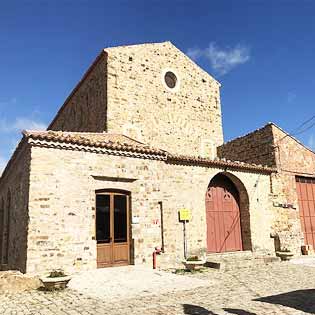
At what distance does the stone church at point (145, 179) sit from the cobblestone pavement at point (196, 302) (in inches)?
94.8

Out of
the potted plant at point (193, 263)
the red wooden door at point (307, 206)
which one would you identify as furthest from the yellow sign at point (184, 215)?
the red wooden door at point (307, 206)

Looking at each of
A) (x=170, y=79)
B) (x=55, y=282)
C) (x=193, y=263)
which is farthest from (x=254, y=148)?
(x=55, y=282)

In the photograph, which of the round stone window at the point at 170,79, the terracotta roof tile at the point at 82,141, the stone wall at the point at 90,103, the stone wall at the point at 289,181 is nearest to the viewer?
the terracotta roof tile at the point at 82,141

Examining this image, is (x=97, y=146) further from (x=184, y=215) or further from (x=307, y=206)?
(x=307, y=206)

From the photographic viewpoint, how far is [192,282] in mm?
9172

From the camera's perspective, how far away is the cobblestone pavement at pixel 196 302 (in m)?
6.32

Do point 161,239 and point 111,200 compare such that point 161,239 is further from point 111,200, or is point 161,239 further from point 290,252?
point 290,252

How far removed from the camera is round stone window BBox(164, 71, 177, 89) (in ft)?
64.1

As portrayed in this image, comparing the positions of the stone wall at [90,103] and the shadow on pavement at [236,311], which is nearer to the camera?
the shadow on pavement at [236,311]

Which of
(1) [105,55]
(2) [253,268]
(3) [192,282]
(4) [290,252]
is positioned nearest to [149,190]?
(3) [192,282]

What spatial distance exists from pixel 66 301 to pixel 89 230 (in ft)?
11.2

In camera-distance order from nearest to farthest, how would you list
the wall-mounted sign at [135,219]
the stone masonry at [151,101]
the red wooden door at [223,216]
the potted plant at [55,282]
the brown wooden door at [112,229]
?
the potted plant at [55,282]
the brown wooden door at [112,229]
the wall-mounted sign at [135,219]
the red wooden door at [223,216]
the stone masonry at [151,101]

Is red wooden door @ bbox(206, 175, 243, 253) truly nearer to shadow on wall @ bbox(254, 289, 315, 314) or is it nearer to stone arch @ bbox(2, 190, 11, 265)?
shadow on wall @ bbox(254, 289, 315, 314)

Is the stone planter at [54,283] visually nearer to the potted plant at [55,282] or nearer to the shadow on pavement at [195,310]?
the potted plant at [55,282]
